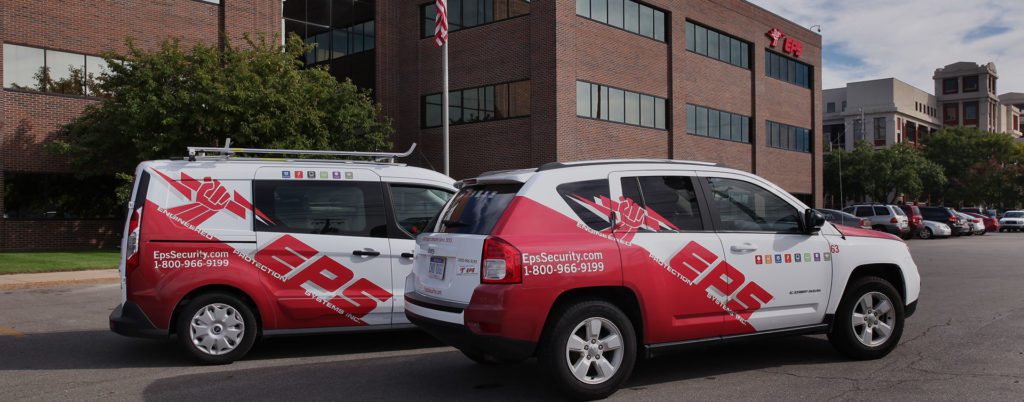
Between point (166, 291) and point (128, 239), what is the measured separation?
570 millimetres

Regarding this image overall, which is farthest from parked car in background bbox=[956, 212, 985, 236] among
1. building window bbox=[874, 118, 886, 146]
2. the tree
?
building window bbox=[874, 118, 886, 146]

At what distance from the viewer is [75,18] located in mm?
24172

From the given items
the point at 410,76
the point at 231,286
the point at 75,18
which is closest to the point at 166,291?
the point at 231,286

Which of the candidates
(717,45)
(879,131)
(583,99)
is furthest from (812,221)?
(879,131)

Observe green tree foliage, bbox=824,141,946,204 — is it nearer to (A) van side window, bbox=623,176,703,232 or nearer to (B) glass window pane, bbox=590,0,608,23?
(B) glass window pane, bbox=590,0,608,23

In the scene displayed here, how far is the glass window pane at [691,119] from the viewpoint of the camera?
3525 centimetres

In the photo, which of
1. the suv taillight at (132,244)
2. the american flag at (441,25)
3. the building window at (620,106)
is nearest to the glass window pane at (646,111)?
the building window at (620,106)

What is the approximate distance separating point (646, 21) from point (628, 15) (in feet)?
4.88

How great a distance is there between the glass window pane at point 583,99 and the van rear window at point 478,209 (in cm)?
2310

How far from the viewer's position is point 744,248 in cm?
613

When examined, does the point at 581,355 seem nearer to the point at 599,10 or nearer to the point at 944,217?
the point at 599,10

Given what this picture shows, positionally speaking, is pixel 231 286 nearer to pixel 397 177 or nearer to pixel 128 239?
pixel 128 239

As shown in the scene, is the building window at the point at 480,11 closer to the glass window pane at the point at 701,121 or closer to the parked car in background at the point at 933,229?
the glass window pane at the point at 701,121

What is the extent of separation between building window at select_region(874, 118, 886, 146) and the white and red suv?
90.1 m
